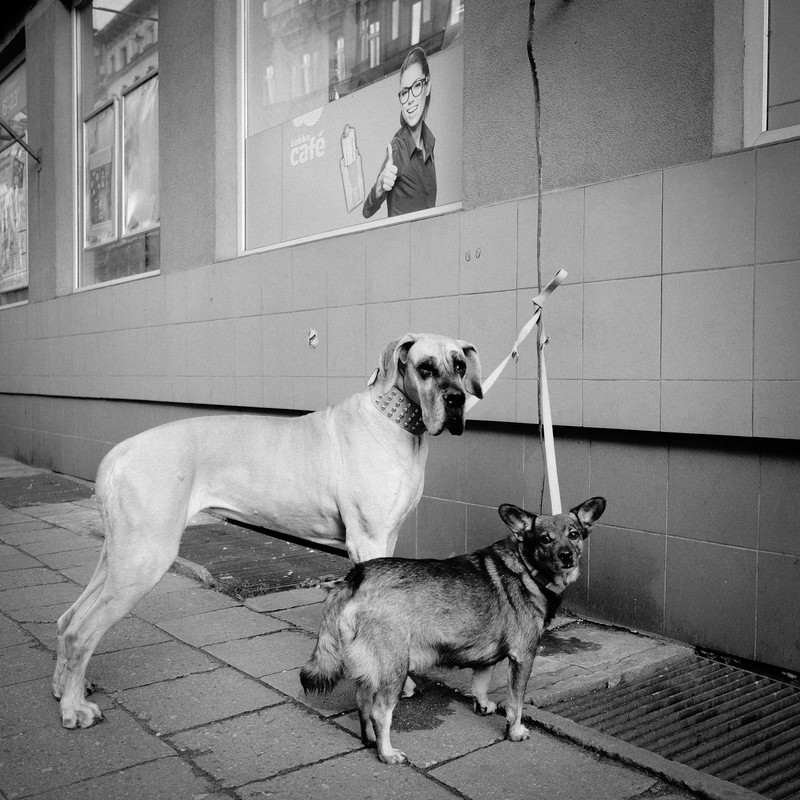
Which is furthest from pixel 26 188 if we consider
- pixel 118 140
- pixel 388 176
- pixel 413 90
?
pixel 413 90

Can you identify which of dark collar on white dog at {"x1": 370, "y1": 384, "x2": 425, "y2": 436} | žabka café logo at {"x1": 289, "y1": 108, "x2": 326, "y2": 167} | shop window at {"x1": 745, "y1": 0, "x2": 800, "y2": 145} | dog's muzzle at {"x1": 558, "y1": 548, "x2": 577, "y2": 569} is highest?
žabka café logo at {"x1": 289, "y1": 108, "x2": 326, "y2": 167}

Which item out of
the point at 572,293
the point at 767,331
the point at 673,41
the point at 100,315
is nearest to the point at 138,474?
the point at 572,293

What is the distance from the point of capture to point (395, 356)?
11.6 feet

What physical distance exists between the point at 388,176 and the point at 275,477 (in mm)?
3403

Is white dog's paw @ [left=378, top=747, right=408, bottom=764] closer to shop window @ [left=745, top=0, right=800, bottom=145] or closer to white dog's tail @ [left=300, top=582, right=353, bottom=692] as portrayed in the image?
white dog's tail @ [left=300, top=582, right=353, bottom=692]

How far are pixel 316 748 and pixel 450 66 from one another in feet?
15.5

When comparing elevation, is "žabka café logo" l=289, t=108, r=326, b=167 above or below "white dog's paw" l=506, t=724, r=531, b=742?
above

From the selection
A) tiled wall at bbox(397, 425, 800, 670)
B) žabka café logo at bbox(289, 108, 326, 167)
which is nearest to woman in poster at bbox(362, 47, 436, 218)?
žabka café logo at bbox(289, 108, 326, 167)

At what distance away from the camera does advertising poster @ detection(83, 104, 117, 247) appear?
10.1m

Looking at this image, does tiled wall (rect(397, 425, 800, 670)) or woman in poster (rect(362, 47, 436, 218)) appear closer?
tiled wall (rect(397, 425, 800, 670))

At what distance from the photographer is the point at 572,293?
4613 millimetres

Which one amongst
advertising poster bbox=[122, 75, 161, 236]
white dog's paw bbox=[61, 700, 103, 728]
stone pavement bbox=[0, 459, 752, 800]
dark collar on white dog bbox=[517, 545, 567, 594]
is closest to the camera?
stone pavement bbox=[0, 459, 752, 800]

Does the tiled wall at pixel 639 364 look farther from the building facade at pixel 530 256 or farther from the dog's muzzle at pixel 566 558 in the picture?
the dog's muzzle at pixel 566 558

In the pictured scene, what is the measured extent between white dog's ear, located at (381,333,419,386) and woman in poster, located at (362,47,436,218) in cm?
271
